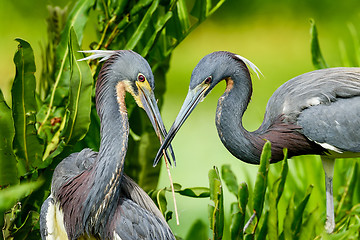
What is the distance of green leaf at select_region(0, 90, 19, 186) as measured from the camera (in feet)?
7.72

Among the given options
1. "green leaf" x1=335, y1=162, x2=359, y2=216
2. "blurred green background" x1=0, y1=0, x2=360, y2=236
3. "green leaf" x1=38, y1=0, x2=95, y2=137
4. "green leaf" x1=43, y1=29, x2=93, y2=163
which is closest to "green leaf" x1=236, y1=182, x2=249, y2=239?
"green leaf" x1=43, y1=29, x2=93, y2=163

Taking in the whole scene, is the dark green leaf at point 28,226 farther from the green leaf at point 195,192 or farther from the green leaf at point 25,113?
the green leaf at point 195,192

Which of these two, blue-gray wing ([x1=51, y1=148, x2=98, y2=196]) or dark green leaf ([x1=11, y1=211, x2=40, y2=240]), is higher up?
blue-gray wing ([x1=51, y1=148, x2=98, y2=196])

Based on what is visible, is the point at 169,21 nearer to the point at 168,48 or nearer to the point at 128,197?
the point at 168,48

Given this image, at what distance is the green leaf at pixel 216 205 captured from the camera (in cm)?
223

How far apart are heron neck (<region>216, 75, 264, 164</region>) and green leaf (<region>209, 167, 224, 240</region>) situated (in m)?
0.35

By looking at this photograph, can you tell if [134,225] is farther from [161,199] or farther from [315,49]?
[315,49]

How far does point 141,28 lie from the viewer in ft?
9.04

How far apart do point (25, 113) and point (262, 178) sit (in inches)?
35.0

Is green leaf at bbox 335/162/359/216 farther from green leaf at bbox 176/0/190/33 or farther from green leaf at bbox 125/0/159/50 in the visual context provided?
green leaf at bbox 125/0/159/50

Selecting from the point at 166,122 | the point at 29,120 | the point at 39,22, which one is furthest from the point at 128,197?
the point at 39,22

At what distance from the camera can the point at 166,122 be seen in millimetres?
5535

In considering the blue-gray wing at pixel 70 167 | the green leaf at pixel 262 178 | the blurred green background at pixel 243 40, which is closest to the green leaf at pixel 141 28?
the blue-gray wing at pixel 70 167

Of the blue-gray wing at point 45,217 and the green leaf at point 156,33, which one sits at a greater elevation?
the green leaf at point 156,33
